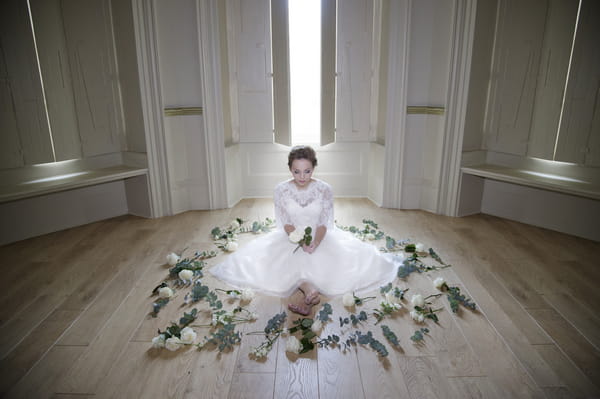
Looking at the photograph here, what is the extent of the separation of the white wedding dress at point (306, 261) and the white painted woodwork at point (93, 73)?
85.8 inches

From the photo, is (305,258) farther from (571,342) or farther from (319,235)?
(571,342)

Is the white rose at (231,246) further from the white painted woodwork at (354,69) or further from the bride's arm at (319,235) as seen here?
the white painted woodwork at (354,69)

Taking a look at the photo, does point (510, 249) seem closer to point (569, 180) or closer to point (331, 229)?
point (569, 180)

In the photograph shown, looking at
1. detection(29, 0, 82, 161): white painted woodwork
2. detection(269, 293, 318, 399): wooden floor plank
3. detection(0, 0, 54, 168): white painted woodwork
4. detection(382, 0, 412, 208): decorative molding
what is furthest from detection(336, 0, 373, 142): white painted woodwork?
detection(269, 293, 318, 399): wooden floor plank

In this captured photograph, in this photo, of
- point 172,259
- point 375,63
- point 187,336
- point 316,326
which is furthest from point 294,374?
point 375,63

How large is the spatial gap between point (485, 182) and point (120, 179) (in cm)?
380

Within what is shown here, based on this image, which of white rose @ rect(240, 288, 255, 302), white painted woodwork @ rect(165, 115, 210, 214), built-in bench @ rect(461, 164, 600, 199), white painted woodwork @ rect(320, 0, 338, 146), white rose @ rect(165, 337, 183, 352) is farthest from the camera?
white painted woodwork @ rect(320, 0, 338, 146)

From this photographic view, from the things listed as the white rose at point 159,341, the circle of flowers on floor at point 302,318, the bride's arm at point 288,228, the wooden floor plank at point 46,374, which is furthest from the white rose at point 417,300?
the wooden floor plank at point 46,374

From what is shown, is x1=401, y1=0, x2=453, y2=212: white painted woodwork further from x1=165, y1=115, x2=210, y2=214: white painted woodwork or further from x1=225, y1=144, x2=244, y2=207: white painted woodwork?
x1=165, y1=115, x2=210, y2=214: white painted woodwork

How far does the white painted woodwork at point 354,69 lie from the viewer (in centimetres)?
435

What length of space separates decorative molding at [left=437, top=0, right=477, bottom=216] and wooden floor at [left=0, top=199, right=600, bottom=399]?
757mm

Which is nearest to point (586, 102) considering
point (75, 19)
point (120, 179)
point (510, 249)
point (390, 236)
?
point (510, 249)

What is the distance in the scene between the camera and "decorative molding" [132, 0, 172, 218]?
3.68 m

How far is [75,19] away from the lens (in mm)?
3672
